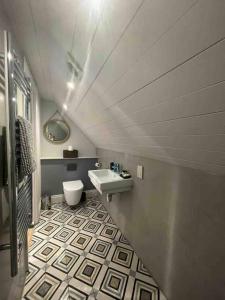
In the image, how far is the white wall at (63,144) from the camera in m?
2.63

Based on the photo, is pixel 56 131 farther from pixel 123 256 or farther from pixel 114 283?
pixel 114 283

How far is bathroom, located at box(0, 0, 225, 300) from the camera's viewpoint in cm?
46

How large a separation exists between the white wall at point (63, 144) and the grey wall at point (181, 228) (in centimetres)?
161

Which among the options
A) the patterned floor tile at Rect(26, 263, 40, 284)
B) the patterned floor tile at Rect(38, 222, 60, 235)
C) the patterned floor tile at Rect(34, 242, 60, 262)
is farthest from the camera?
the patterned floor tile at Rect(38, 222, 60, 235)

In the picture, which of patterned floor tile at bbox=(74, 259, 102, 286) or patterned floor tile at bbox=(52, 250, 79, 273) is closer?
patterned floor tile at bbox=(74, 259, 102, 286)

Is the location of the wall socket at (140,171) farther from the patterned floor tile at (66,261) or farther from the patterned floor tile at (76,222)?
the patterned floor tile at (76,222)

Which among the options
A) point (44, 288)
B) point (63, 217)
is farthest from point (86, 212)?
point (44, 288)

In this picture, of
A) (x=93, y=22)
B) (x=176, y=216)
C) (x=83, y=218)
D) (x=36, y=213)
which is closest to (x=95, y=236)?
(x=83, y=218)

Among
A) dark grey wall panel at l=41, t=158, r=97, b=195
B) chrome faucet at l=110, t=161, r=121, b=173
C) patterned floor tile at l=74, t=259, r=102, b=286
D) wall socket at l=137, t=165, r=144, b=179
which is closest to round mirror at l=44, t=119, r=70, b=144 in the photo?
dark grey wall panel at l=41, t=158, r=97, b=195

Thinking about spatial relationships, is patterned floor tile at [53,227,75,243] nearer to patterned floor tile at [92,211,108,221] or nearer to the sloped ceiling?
patterned floor tile at [92,211,108,221]

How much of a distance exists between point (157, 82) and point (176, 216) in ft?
3.16

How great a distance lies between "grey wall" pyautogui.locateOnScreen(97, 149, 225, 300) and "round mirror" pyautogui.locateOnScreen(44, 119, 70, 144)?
1713mm

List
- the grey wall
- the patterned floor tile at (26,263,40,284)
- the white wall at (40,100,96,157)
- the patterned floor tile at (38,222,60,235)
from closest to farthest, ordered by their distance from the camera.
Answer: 1. the grey wall
2. the patterned floor tile at (26,263,40,284)
3. the patterned floor tile at (38,222,60,235)
4. the white wall at (40,100,96,157)

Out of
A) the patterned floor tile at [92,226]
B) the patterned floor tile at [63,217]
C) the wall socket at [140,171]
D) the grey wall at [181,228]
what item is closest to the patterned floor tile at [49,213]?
the patterned floor tile at [63,217]
